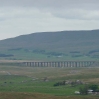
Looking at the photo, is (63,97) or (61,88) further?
(61,88)

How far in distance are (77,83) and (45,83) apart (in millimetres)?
8999

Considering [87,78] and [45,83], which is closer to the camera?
[45,83]

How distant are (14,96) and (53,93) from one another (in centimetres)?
1194

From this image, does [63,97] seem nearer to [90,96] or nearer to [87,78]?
[90,96]

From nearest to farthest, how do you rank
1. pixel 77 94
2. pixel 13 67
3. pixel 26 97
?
1. pixel 26 97
2. pixel 77 94
3. pixel 13 67

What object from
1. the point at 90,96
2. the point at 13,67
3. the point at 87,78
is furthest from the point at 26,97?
the point at 13,67

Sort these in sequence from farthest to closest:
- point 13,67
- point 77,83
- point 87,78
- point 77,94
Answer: point 13,67, point 87,78, point 77,83, point 77,94

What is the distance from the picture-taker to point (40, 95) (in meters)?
92.2

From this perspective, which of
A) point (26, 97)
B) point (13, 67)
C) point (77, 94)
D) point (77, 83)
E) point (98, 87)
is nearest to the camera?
point (26, 97)

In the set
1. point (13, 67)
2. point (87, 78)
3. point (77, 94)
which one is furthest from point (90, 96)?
point (13, 67)

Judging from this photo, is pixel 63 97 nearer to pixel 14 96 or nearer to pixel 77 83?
pixel 14 96

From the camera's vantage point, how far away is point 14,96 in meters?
89.9

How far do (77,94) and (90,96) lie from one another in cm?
419

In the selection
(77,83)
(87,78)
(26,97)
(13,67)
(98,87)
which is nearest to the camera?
(26,97)
